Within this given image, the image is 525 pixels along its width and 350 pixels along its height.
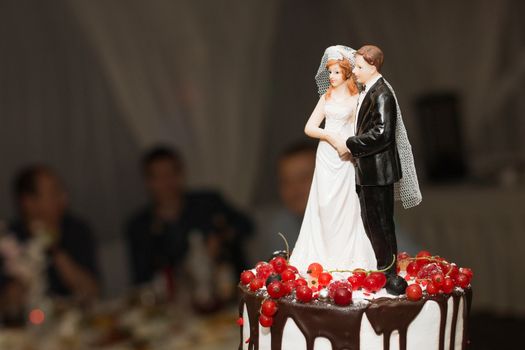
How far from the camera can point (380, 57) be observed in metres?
1.29

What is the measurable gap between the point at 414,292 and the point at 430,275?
9 cm

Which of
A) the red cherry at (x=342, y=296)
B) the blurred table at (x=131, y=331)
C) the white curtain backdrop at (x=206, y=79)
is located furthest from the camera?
the white curtain backdrop at (x=206, y=79)

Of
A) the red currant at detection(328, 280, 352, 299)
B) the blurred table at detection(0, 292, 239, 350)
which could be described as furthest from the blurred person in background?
the red currant at detection(328, 280, 352, 299)

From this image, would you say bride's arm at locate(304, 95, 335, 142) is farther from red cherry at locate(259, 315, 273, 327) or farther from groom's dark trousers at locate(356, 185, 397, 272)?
red cherry at locate(259, 315, 273, 327)

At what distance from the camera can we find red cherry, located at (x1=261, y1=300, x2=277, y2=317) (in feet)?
4.15

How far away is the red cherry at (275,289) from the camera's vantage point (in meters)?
1.26

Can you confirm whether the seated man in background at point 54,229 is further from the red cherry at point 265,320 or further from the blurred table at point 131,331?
the red cherry at point 265,320

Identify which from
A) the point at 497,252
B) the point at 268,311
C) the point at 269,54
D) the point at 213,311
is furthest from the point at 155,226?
the point at 268,311

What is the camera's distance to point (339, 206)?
1332 mm

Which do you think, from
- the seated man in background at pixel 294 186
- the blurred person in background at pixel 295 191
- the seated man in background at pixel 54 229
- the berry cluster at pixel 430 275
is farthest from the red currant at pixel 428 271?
the seated man in background at pixel 54 229

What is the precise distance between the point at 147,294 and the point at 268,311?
218cm

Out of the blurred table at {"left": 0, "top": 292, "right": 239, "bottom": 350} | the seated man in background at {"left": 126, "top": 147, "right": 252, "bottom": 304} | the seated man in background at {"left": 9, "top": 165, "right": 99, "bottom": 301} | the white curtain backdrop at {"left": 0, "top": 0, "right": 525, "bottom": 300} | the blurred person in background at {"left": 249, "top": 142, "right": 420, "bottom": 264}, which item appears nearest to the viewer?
Answer: the blurred person in background at {"left": 249, "top": 142, "right": 420, "bottom": 264}

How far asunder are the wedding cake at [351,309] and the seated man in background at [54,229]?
2444mm

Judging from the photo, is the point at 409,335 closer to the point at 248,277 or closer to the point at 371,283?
the point at 371,283
